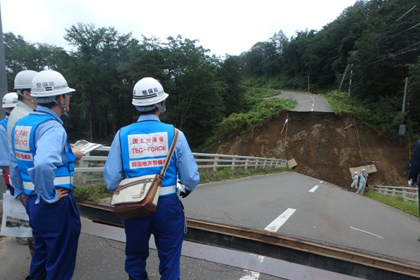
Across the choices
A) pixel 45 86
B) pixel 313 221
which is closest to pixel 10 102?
pixel 45 86

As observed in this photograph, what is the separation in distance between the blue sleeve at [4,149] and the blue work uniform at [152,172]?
5.35ft

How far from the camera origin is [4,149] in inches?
119

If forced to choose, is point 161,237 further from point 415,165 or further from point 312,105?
point 312,105

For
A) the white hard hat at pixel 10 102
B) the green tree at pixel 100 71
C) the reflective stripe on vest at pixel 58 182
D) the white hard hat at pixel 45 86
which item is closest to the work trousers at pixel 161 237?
the reflective stripe on vest at pixel 58 182

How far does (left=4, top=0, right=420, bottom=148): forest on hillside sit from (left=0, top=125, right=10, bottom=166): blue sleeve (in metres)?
27.0

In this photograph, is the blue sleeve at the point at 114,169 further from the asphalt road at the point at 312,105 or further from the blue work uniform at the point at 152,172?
the asphalt road at the point at 312,105

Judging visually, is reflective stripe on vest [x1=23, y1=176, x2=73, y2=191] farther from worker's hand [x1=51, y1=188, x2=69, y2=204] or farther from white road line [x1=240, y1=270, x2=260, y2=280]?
white road line [x1=240, y1=270, x2=260, y2=280]

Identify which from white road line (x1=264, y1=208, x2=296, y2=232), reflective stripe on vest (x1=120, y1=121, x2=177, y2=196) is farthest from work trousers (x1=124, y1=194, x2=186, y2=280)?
white road line (x1=264, y1=208, x2=296, y2=232)

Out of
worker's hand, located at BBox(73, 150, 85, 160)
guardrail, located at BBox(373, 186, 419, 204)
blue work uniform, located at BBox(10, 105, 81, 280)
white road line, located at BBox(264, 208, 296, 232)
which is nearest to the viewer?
blue work uniform, located at BBox(10, 105, 81, 280)

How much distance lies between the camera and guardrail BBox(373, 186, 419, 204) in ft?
46.7

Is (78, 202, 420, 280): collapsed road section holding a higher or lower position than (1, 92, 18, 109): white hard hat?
lower

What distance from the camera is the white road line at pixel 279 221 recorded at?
15.1ft

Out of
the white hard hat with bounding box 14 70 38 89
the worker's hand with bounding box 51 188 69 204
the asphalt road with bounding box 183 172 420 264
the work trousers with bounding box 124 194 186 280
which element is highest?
the white hard hat with bounding box 14 70 38 89

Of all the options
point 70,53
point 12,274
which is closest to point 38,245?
point 12,274
